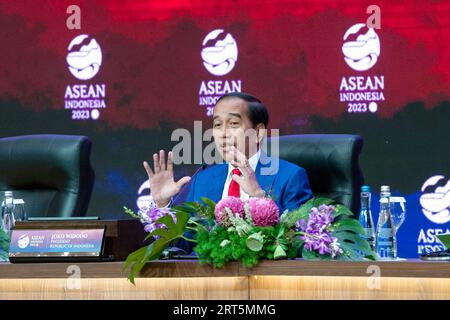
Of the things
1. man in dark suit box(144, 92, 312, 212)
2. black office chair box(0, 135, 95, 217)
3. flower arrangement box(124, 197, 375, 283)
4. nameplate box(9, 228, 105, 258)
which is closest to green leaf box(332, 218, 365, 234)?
flower arrangement box(124, 197, 375, 283)

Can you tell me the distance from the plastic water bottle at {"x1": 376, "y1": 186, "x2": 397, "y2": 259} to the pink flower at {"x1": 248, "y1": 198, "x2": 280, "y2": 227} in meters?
0.53

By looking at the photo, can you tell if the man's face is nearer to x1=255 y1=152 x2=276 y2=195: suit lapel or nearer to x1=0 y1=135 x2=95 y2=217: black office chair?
x1=255 y1=152 x2=276 y2=195: suit lapel

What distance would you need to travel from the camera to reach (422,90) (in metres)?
4.33

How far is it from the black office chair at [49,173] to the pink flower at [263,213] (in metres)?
1.33

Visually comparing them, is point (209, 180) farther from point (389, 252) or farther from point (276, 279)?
point (276, 279)

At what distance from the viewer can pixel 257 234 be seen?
1921 mm

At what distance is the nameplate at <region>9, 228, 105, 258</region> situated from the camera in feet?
6.80

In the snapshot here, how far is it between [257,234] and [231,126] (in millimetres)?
970

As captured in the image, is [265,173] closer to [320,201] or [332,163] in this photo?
[332,163]

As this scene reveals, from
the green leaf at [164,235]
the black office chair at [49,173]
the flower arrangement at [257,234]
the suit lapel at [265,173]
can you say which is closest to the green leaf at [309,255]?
the flower arrangement at [257,234]

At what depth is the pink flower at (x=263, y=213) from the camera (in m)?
1.97

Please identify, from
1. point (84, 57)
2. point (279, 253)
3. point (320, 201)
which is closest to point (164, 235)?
point (279, 253)
